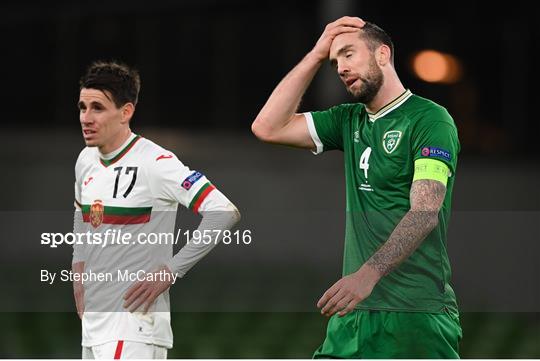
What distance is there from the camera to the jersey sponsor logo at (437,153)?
4996 millimetres

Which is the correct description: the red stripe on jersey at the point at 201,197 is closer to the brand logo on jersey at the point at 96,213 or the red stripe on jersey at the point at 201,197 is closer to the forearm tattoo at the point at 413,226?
the brand logo on jersey at the point at 96,213

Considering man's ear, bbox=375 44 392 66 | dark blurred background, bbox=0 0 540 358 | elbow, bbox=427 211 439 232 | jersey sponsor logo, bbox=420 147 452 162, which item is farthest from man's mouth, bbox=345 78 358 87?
dark blurred background, bbox=0 0 540 358

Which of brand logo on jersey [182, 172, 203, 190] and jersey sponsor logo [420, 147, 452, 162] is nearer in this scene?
jersey sponsor logo [420, 147, 452, 162]

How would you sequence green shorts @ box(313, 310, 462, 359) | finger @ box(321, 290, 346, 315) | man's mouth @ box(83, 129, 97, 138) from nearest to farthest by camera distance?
1. finger @ box(321, 290, 346, 315)
2. green shorts @ box(313, 310, 462, 359)
3. man's mouth @ box(83, 129, 97, 138)

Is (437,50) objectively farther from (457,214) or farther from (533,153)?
(457,214)

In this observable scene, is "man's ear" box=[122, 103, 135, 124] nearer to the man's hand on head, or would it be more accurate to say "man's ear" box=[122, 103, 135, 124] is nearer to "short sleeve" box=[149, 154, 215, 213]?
"short sleeve" box=[149, 154, 215, 213]

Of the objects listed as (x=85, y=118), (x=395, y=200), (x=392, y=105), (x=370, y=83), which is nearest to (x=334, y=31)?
(x=370, y=83)

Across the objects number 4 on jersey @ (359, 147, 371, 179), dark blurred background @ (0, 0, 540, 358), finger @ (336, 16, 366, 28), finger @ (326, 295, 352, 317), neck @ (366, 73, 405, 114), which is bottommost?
finger @ (326, 295, 352, 317)

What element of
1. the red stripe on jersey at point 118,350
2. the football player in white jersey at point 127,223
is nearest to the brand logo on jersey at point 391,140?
the football player in white jersey at point 127,223

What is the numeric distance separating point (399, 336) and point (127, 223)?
1.26 meters

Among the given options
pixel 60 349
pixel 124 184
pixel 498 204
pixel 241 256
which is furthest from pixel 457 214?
pixel 498 204

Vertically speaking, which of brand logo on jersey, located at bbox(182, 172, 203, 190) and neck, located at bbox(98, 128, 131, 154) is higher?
neck, located at bbox(98, 128, 131, 154)

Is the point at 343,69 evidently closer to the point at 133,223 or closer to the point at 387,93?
the point at 387,93

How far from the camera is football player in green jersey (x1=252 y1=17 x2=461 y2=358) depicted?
5.14m
